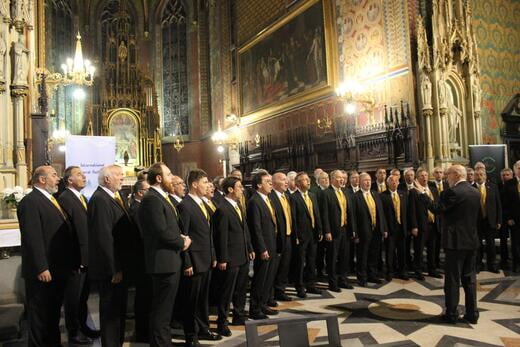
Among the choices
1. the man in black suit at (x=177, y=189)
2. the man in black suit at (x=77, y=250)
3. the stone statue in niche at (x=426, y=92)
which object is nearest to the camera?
the man in black suit at (x=77, y=250)

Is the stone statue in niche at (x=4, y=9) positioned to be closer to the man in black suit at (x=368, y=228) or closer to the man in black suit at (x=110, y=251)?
the man in black suit at (x=110, y=251)

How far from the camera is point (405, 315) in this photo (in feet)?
15.3

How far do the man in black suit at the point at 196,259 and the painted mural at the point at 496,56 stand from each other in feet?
26.3

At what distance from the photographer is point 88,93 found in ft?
65.2

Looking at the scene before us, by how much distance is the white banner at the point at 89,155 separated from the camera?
630 cm

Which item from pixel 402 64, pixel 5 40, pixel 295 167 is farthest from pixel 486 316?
pixel 295 167

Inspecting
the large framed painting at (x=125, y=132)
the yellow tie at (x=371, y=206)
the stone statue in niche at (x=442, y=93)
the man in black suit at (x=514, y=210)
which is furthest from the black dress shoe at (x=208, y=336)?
the large framed painting at (x=125, y=132)

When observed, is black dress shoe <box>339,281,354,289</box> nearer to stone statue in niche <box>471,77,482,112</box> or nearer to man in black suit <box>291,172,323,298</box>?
man in black suit <box>291,172,323,298</box>

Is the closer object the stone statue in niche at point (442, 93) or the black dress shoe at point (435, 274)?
the black dress shoe at point (435, 274)

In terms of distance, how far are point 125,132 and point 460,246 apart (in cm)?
1745

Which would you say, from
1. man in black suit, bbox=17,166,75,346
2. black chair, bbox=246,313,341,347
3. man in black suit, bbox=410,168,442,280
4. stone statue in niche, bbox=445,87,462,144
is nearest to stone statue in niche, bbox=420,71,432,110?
stone statue in niche, bbox=445,87,462,144

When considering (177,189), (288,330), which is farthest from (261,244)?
(288,330)

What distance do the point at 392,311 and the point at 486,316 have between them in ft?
3.10

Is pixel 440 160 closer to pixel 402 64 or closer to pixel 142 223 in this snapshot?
pixel 402 64
